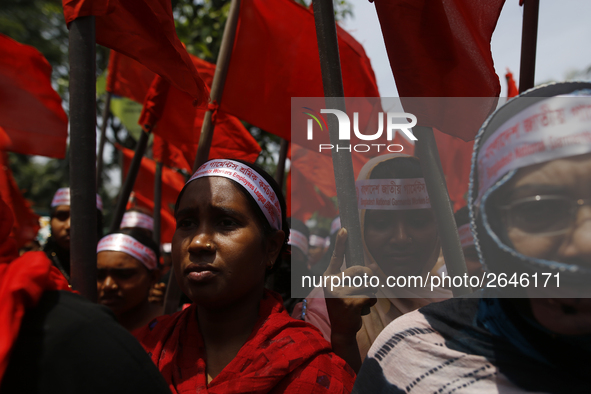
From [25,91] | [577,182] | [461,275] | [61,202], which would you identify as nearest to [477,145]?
[577,182]

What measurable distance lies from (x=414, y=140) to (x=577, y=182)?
1260mm

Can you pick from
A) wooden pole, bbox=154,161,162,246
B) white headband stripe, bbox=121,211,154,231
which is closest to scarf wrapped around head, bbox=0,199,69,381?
wooden pole, bbox=154,161,162,246

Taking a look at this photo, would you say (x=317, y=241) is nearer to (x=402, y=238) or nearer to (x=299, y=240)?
(x=299, y=240)

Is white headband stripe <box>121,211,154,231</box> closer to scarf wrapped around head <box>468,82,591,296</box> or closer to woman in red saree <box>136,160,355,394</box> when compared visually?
woman in red saree <box>136,160,355,394</box>

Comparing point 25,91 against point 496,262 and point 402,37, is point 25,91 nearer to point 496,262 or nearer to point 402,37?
point 402,37

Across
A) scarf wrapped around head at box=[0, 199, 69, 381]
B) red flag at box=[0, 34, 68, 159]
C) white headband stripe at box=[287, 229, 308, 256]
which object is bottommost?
scarf wrapped around head at box=[0, 199, 69, 381]

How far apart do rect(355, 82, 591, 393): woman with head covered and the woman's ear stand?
0.74 metres

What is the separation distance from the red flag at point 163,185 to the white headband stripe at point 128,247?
3.49 metres

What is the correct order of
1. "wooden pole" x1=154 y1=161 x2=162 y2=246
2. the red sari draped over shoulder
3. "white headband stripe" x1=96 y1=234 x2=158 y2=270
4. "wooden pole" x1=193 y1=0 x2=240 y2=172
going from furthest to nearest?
"wooden pole" x1=154 y1=161 x2=162 y2=246 < "white headband stripe" x1=96 y1=234 x2=158 y2=270 < "wooden pole" x1=193 y1=0 x2=240 y2=172 < the red sari draped over shoulder

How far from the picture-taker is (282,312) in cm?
181

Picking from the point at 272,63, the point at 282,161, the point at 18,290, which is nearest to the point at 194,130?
the point at 282,161

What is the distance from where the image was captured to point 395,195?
7.34 feet

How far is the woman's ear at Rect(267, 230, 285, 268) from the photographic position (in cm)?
185

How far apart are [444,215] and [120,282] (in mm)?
2116
